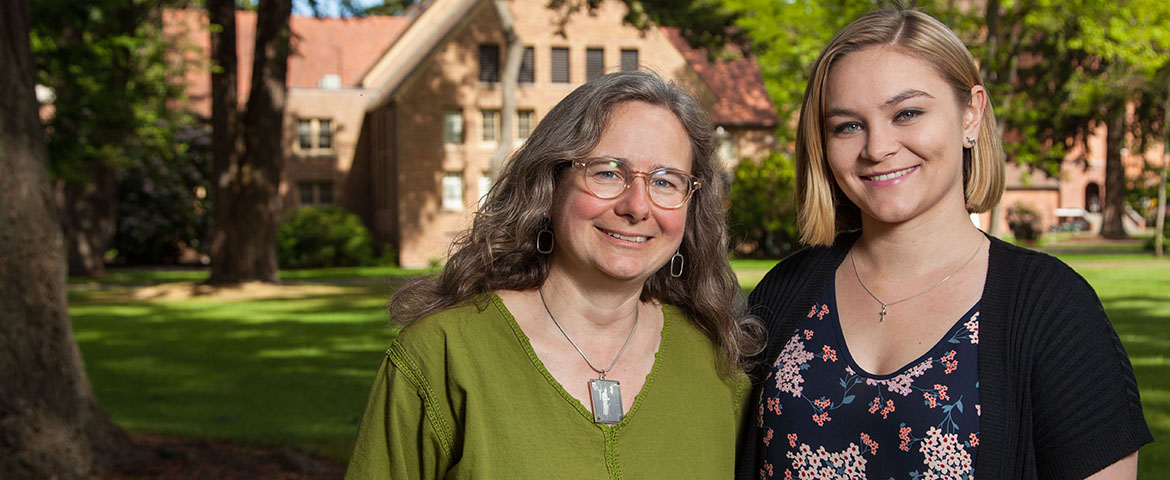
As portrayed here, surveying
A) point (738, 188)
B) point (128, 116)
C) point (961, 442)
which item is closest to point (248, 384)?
point (128, 116)

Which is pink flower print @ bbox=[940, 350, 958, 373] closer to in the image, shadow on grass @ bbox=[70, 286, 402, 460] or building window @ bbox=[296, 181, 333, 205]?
shadow on grass @ bbox=[70, 286, 402, 460]

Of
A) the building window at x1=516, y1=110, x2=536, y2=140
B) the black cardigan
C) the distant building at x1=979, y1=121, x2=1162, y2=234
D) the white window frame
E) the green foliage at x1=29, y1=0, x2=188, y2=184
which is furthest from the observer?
the distant building at x1=979, y1=121, x2=1162, y2=234

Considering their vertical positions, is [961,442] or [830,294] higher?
[830,294]

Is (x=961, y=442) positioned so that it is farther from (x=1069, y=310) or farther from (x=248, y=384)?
(x=248, y=384)

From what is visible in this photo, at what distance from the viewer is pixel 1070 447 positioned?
2260mm

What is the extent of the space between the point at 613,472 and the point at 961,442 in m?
0.86

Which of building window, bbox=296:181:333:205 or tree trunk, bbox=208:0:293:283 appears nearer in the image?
tree trunk, bbox=208:0:293:283

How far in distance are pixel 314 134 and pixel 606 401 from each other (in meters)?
38.5

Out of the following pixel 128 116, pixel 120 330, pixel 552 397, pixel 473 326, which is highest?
pixel 128 116

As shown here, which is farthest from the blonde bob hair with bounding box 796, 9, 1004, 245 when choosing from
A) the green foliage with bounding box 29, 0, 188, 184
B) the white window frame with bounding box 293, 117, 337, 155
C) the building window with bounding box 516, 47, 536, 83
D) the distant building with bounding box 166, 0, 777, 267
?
the white window frame with bounding box 293, 117, 337, 155

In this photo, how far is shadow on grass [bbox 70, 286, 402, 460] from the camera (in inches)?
325

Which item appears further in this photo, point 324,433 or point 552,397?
point 324,433

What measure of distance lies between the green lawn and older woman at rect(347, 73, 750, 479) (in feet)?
2.66

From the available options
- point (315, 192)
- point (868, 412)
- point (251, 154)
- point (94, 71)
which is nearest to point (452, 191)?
point (315, 192)
